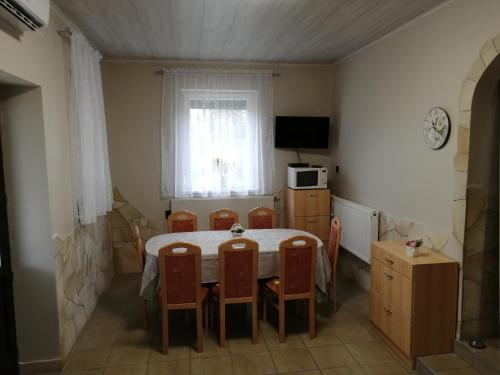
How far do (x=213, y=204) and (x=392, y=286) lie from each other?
2.57m

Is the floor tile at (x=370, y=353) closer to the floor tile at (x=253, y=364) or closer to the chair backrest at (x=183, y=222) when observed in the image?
the floor tile at (x=253, y=364)

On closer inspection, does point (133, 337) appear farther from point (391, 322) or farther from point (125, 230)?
point (391, 322)

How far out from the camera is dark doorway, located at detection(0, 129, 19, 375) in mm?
2543

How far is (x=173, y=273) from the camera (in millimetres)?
2932

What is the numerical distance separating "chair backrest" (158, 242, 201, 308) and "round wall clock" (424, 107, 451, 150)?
205 cm

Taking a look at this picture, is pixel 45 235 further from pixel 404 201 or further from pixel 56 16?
pixel 404 201

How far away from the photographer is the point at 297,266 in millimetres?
3131

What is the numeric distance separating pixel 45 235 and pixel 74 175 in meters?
0.67

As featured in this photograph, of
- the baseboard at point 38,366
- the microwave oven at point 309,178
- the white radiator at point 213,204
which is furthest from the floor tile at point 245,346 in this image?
the microwave oven at point 309,178

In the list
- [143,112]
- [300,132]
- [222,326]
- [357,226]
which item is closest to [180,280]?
[222,326]

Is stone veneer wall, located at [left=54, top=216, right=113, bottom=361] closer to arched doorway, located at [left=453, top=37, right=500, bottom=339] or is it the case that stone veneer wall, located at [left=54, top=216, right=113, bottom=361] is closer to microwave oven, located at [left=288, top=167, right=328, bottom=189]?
microwave oven, located at [left=288, top=167, right=328, bottom=189]

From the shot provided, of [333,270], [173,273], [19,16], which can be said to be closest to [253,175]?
[333,270]

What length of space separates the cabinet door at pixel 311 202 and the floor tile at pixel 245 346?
193 centimetres

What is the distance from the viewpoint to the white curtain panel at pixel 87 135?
10.5 feet
